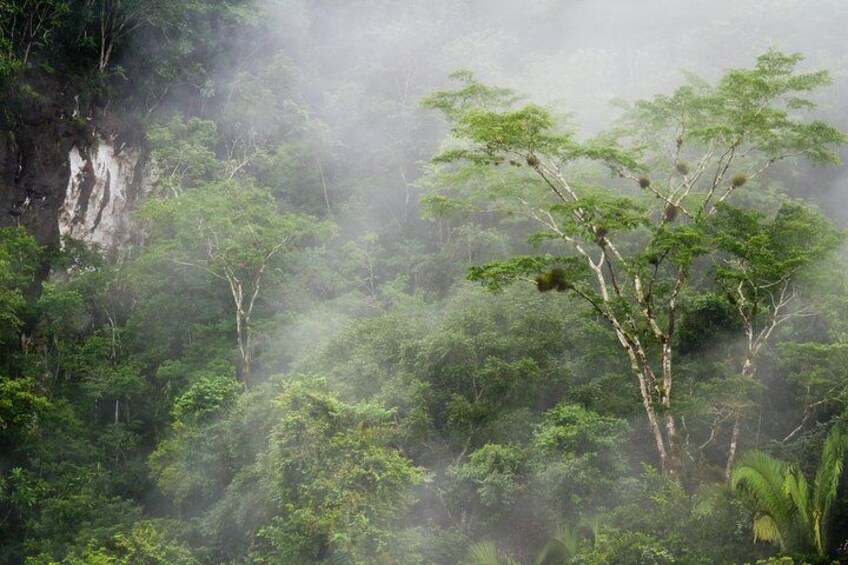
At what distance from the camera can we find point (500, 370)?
39.4 feet

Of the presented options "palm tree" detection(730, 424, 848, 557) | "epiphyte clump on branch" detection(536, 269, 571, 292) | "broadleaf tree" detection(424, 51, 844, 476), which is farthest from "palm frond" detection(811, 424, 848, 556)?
"epiphyte clump on branch" detection(536, 269, 571, 292)

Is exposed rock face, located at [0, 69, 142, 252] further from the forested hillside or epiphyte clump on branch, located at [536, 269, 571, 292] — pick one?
epiphyte clump on branch, located at [536, 269, 571, 292]

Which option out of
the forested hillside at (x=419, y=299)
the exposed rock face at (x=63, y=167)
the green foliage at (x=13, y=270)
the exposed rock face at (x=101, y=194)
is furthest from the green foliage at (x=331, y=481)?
the exposed rock face at (x=101, y=194)

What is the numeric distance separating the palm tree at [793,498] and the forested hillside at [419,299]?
39 mm

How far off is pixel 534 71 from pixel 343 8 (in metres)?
10.6

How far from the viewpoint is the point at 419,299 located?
18.1 meters

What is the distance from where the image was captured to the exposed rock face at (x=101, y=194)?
19906mm

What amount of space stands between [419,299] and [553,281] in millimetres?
8050

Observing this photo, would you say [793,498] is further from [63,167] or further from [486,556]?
[63,167]

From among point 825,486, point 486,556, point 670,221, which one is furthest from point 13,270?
point 825,486

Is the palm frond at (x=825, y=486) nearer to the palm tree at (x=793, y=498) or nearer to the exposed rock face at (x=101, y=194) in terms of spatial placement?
the palm tree at (x=793, y=498)

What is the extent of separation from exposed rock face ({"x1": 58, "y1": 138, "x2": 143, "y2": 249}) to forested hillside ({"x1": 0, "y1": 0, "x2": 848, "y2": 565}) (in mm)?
91

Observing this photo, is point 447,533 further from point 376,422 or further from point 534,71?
point 534,71

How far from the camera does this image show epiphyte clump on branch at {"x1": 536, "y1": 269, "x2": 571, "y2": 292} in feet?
33.4
